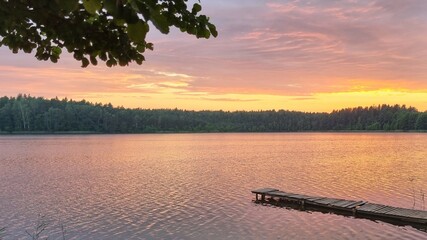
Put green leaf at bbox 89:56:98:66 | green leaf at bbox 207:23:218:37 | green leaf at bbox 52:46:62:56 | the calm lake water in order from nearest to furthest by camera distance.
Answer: green leaf at bbox 207:23:218:37, green leaf at bbox 89:56:98:66, green leaf at bbox 52:46:62:56, the calm lake water

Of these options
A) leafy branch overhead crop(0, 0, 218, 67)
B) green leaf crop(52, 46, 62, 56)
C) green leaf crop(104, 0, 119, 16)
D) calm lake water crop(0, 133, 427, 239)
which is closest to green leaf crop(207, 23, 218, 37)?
leafy branch overhead crop(0, 0, 218, 67)

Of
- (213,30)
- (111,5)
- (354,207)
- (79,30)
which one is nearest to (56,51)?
(79,30)

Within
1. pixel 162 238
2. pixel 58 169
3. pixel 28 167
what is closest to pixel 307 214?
pixel 162 238

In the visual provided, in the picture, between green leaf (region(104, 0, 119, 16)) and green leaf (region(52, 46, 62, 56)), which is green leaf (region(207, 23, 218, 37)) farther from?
green leaf (region(52, 46, 62, 56))

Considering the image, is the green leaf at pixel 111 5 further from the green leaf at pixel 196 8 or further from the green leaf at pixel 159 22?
the green leaf at pixel 196 8

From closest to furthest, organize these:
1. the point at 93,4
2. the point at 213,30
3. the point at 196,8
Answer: the point at 93,4
the point at 196,8
the point at 213,30

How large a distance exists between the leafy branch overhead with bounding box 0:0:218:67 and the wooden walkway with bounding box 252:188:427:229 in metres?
21.5

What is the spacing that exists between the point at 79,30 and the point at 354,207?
2363 cm

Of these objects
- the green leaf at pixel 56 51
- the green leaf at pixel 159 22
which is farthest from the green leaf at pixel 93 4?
the green leaf at pixel 56 51

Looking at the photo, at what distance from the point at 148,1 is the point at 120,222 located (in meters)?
22.8

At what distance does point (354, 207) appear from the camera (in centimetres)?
2514

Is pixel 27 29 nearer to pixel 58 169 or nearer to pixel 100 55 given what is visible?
pixel 100 55

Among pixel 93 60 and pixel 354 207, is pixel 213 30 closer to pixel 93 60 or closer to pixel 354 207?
pixel 93 60

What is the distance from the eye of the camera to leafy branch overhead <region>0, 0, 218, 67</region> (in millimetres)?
3703
